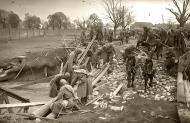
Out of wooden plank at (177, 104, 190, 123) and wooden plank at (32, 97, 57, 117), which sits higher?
wooden plank at (177, 104, 190, 123)

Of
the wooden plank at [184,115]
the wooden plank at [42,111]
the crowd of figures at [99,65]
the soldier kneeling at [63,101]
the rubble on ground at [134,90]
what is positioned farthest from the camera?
the rubble on ground at [134,90]

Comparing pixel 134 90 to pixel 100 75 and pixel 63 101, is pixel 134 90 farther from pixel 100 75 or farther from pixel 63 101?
pixel 63 101

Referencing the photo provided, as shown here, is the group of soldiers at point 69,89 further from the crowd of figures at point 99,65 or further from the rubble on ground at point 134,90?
the rubble on ground at point 134,90

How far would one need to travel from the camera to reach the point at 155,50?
1389cm

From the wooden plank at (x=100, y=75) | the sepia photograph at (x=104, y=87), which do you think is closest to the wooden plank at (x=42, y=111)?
the sepia photograph at (x=104, y=87)

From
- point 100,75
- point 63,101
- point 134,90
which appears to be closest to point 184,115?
point 63,101

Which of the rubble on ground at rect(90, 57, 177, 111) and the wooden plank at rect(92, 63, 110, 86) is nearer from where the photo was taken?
the rubble on ground at rect(90, 57, 177, 111)

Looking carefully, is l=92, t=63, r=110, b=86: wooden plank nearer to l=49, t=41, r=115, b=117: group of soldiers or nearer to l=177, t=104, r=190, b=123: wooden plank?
l=49, t=41, r=115, b=117: group of soldiers

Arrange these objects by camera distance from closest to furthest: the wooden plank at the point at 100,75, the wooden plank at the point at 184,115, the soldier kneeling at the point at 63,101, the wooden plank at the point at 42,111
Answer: the wooden plank at the point at 184,115 < the wooden plank at the point at 42,111 < the soldier kneeling at the point at 63,101 < the wooden plank at the point at 100,75

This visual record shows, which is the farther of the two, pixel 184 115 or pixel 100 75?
pixel 100 75

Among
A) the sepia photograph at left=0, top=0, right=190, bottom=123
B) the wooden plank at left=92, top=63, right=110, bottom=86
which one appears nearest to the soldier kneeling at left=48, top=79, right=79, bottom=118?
the sepia photograph at left=0, top=0, right=190, bottom=123

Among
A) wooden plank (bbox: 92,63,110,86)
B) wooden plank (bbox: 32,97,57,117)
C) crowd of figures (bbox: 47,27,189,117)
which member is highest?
crowd of figures (bbox: 47,27,189,117)

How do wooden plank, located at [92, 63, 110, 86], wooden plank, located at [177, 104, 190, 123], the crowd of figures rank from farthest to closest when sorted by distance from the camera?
wooden plank, located at [92, 63, 110, 86] → the crowd of figures → wooden plank, located at [177, 104, 190, 123]

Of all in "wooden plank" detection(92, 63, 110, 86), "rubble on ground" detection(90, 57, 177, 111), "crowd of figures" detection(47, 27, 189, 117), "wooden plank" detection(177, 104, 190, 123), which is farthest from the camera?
"wooden plank" detection(92, 63, 110, 86)
